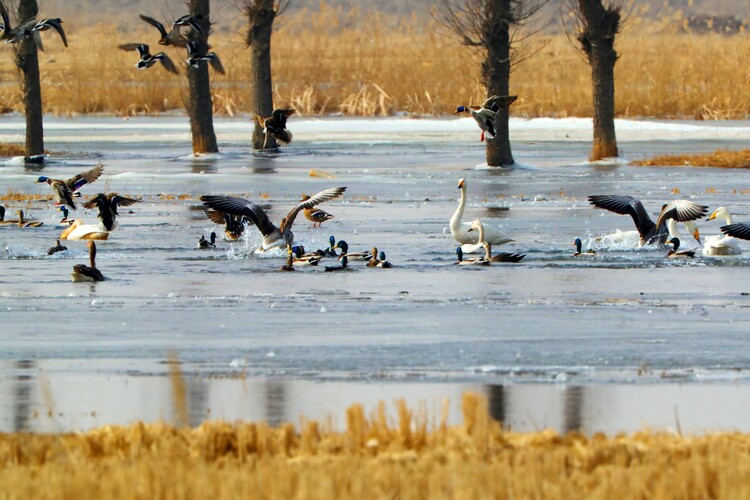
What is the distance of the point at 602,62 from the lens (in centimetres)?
3158

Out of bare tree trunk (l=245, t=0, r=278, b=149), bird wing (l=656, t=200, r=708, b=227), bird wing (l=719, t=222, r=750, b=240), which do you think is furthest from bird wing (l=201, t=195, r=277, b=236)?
bare tree trunk (l=245, t=0, r=278, b=149)

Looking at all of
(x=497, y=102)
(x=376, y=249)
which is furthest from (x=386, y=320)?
(x=497, y=102)

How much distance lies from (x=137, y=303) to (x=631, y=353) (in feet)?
14.7

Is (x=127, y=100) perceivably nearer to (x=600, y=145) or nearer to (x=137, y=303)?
(x=600, y=145)

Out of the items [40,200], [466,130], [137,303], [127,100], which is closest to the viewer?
[137,303]

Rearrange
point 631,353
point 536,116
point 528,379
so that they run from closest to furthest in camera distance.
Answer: point 528,379
point 631,353
point 536,116

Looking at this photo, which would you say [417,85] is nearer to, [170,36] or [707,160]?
[707,160]

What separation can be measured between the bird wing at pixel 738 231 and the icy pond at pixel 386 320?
1.28 ft

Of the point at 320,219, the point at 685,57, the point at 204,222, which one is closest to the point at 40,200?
the point at 204,222

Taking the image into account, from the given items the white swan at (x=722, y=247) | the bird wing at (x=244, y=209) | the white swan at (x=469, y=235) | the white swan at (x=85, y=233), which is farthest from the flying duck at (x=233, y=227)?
the white swan at (x=722, y=247)

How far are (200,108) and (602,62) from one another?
885 centimetres

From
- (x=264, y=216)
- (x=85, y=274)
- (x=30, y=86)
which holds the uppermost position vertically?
(x=30, y=86)

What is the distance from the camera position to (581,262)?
1571 cm

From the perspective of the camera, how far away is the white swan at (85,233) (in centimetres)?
1800
